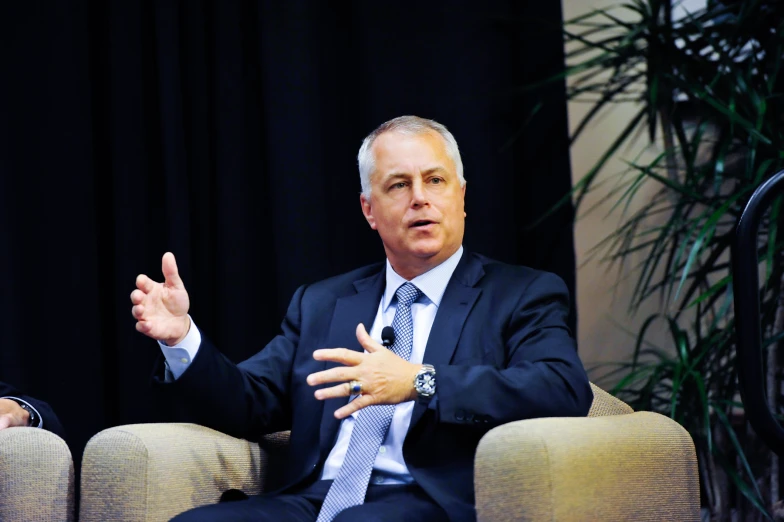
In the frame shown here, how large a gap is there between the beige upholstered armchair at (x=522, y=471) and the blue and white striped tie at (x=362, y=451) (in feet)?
0.77

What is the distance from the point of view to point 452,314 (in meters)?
1.85

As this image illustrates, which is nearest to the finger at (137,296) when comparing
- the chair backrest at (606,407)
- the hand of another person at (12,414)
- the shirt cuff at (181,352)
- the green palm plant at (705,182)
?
the shirt cuff at (181,352)

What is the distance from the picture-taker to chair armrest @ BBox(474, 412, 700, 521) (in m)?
1.35

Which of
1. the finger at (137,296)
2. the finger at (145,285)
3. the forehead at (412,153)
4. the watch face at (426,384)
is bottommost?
the watch face at (426,384)

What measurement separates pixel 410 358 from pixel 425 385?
232mm

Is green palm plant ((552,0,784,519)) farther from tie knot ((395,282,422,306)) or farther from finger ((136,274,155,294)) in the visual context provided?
finger ((136,274,155,294))

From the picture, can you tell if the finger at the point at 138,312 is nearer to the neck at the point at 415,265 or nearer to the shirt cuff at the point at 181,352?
the shirt cuff at the point at 181,352

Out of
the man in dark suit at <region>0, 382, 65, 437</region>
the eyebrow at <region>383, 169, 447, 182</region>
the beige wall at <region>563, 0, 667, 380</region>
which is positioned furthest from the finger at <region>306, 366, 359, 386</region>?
the beige wall at <region>563, 0, 667, 380</region>

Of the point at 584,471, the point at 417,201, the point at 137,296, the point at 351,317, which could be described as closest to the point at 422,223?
the point at 417,201

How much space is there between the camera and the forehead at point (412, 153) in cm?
195

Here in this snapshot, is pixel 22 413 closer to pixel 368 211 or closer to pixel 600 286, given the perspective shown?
pixel 368 211

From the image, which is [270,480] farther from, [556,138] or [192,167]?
[556,138]

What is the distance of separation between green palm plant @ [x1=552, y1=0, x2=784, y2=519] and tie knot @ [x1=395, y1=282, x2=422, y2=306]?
30.0 inches

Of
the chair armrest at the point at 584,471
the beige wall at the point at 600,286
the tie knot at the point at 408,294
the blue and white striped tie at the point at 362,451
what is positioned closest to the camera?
the chair armrest at the point at 584,471
